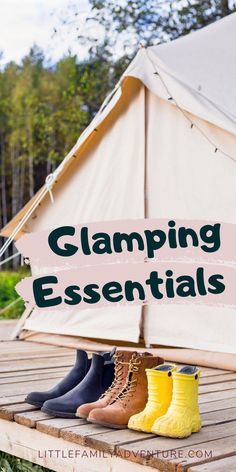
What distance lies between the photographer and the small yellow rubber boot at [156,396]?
82.7 inches

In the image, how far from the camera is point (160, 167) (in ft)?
12.1

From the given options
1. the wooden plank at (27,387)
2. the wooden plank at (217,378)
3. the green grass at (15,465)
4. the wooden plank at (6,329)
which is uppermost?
the wooden plank at (6,329)

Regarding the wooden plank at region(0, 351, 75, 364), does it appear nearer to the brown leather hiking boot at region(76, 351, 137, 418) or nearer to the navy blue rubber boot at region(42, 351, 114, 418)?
the navy blue rubber boot at region(42, 351, 114, 418)

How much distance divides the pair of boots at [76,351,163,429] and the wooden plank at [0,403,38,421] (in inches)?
9.3

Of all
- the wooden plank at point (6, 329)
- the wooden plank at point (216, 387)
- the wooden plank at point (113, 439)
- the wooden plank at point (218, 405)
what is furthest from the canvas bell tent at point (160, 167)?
the wooden plank at point (113, 439)

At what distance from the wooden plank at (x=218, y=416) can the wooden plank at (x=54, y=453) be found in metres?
0.39

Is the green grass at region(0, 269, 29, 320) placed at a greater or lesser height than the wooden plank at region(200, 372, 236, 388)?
greater

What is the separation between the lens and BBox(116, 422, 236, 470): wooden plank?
6.06 ft

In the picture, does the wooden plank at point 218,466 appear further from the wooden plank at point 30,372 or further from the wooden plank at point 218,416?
the wooden plank at point 30,372

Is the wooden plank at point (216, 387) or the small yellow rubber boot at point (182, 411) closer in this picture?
the small yellow rubber boot at point (182, 411)

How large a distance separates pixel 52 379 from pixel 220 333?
0.83 m

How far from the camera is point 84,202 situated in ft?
13.2

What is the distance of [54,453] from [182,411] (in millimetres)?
391

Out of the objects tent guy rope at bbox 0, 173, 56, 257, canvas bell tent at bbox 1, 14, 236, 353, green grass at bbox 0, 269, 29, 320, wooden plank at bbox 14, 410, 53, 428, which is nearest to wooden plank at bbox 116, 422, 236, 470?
wooden plank at bbox 14, 410, 53, 428
